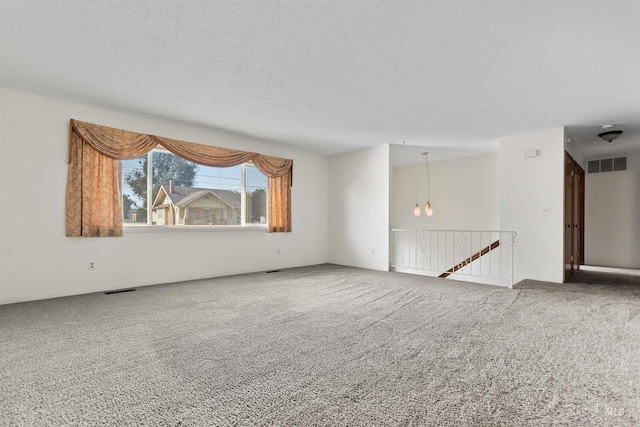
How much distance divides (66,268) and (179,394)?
11.2 feet

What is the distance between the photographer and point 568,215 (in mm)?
5188

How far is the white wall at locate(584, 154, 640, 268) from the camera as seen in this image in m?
6.60

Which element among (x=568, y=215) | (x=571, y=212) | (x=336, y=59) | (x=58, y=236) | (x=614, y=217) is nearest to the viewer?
(x=336, y=59)

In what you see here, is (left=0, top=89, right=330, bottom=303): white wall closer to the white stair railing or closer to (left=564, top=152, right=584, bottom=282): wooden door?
the white stair railing

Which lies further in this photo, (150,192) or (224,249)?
(224,249)

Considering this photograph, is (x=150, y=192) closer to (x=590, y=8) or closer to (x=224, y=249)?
(x=224, y=249)

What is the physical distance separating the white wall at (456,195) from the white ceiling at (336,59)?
2.25m

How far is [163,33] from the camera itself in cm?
247

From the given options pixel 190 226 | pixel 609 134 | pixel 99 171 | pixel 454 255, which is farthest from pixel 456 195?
pixel 99 171

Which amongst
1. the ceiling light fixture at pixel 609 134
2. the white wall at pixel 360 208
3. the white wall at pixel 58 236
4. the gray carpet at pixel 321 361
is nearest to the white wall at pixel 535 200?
the ceiling light fixture at pixel 609 134

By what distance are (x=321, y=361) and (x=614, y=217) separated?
8.33 metres

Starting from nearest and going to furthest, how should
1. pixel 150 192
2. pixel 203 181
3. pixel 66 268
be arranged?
pixel 66 268
pixel 150 192
pixel 203 181

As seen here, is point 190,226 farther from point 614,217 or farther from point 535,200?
point 614,217

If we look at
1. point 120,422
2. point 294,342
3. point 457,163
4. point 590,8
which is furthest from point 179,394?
point 457,163
